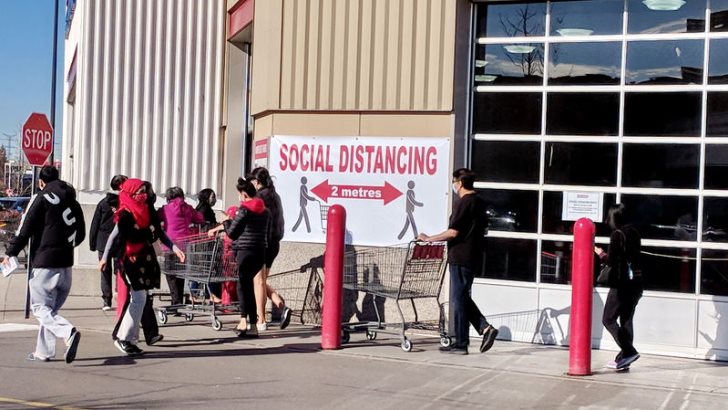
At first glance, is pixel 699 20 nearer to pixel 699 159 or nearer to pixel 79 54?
pixel 699 159

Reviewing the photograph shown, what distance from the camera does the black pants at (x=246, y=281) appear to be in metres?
10.9

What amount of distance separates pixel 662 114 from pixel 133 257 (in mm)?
5710

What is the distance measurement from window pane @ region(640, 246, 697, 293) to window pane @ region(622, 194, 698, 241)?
16cm

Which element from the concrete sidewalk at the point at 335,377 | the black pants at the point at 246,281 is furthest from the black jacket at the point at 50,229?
the black pants at the point at 246,281

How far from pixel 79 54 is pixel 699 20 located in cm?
990

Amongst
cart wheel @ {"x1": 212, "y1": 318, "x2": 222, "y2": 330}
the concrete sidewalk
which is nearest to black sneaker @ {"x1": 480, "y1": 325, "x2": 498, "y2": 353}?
the concrete sidewalk

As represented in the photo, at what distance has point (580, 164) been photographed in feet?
35.8

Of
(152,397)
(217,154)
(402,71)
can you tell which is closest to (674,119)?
(402,71)

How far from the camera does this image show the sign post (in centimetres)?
1382

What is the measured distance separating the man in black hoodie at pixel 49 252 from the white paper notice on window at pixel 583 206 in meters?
5.18

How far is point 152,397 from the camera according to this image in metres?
7.82

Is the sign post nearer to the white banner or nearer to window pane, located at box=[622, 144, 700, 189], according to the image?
the white banner

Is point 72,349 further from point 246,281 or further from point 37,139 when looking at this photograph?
point 37,139

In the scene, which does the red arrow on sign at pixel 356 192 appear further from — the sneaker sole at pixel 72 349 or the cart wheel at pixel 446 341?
the sneaker sole at pixel 72 349
